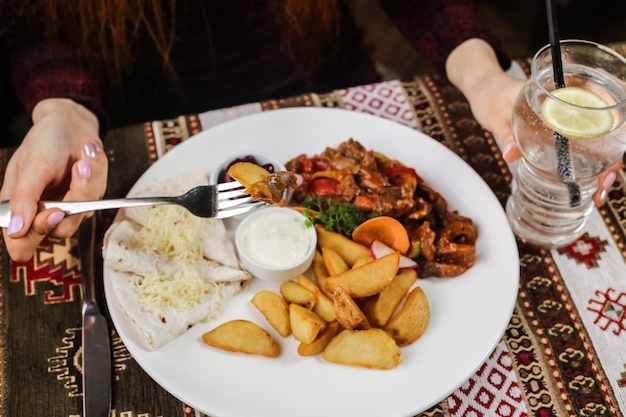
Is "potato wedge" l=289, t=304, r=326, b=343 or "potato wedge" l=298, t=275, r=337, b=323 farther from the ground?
"potato wedge" l=298, t=275, r=337, b=323

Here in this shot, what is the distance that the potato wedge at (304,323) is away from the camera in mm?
1781

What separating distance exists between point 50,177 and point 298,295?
0.89m

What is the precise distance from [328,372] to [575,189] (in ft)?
3.24

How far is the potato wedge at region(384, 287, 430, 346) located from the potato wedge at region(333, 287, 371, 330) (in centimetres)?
9

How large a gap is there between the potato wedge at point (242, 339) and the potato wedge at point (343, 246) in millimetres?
378

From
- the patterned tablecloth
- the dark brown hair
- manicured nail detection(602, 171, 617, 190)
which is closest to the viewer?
the patterned tablecloth

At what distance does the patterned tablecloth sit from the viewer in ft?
5.98

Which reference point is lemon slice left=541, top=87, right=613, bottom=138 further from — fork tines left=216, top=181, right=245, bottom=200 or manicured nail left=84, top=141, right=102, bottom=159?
manicured nail left=84, top=141, right=102, bottom=159

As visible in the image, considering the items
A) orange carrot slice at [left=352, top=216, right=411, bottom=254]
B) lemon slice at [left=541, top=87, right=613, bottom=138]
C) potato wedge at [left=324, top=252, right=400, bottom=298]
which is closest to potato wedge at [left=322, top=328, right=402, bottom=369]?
potato wedge at [left=324, top=252, right=400, bottom=298]

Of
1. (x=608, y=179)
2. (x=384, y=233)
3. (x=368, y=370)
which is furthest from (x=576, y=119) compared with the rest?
(x=368, y=370)

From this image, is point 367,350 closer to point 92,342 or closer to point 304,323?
point 304,323

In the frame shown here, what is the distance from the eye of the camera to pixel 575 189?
6.67 feet

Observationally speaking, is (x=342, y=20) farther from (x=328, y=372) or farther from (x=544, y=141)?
(x=328, y=372)

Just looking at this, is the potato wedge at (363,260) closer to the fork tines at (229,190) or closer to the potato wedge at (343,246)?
the potato wedge at (343,246)
